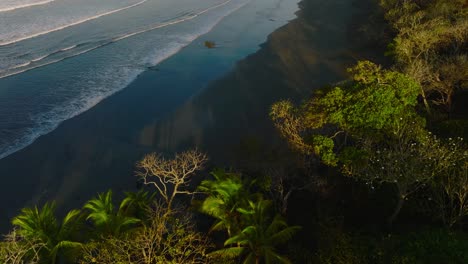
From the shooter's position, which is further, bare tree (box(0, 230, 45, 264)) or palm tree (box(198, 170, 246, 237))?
palm tree (box(198, 170, 246, 237))

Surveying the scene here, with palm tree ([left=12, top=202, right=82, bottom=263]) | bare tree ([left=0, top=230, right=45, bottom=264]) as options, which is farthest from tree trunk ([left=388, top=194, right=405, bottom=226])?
bare tree ([left=0, top=230, right=45, bottom=264])

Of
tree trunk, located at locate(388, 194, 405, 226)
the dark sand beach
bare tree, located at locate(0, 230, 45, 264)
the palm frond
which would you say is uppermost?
bare tree, located at locate(0, 230, 45, 264)

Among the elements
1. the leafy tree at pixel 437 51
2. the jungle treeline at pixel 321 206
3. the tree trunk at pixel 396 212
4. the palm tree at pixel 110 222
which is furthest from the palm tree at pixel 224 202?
the leafy tree at pixel 437 51

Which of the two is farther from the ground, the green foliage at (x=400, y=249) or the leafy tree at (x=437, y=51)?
the leafy tree at (x=437, y=51)

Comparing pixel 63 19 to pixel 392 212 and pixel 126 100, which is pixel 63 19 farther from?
pixel 392 212

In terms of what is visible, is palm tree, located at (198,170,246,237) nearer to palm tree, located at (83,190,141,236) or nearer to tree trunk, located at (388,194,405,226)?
palm tree, located at (83,190,141,236)

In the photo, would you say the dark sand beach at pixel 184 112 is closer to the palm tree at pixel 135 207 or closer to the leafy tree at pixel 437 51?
the palm tree at pixel 135 207
